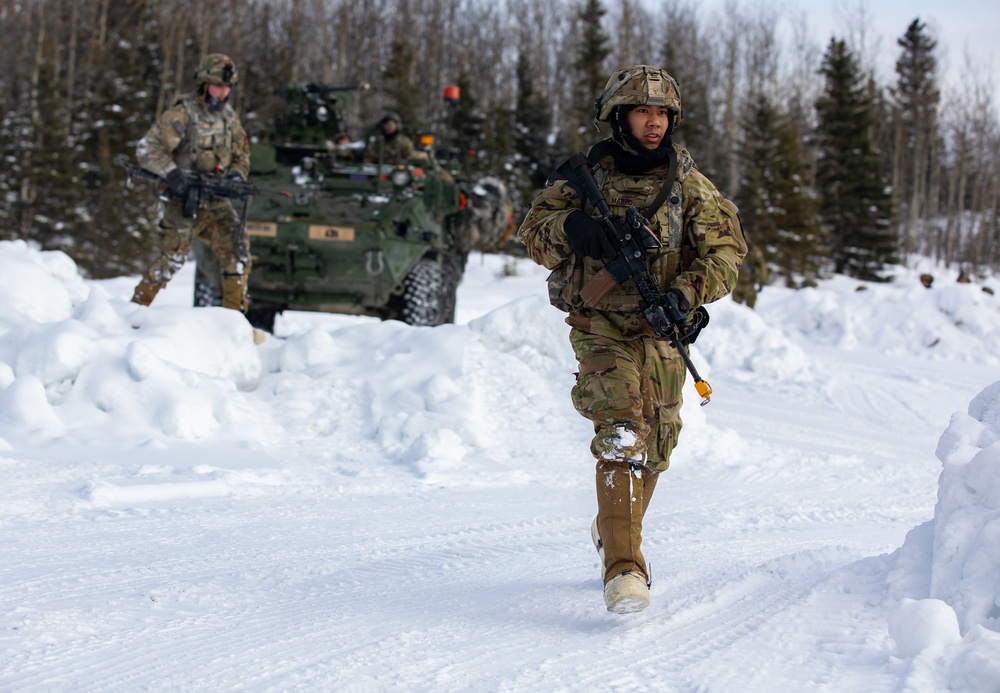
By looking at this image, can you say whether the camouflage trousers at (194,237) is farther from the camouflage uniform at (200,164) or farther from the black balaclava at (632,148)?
the black balaclava at (632,148)

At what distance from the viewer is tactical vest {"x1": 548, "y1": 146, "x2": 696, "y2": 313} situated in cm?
328

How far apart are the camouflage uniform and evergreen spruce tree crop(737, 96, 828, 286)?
22.2 metres

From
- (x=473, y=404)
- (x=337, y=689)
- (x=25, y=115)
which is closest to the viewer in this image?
(x=337, y=689)

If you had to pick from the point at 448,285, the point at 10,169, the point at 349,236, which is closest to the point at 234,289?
the point at 349,236

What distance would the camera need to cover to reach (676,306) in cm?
312

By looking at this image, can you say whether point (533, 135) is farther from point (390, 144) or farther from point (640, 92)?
point (640, 92)

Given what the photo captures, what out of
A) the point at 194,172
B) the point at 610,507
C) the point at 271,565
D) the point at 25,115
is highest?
the point at 25,115

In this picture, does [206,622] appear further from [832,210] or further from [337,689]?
[832,210]

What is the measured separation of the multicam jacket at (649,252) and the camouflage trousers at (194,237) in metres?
4.48

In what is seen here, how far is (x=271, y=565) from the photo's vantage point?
3600mm

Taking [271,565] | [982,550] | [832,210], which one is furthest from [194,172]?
[832,210]

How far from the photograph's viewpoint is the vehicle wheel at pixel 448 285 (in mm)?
10084

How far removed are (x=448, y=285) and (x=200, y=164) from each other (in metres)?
3.48

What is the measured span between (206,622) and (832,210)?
1256 inches
